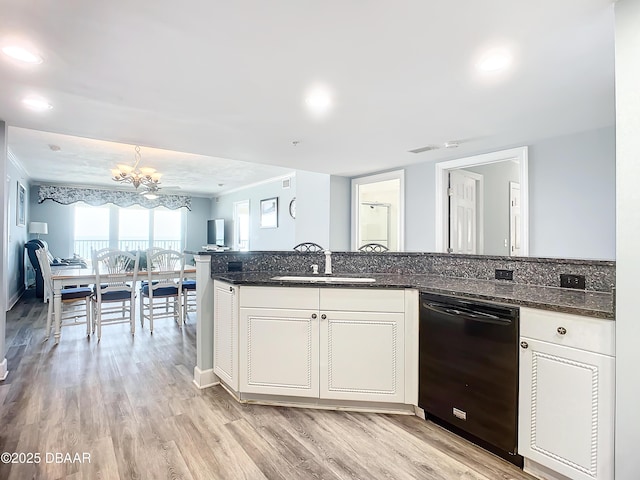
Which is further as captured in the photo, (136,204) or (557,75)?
(136,204)

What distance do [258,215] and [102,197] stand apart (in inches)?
155

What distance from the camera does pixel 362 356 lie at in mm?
2412

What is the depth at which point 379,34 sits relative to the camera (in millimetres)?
1674

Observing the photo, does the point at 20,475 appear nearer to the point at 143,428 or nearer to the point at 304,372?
the point at 143,428

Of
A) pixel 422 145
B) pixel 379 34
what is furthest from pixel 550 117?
pixel 379 34

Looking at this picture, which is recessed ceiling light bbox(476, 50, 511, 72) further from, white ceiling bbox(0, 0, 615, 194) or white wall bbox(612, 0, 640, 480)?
white wall bbox(612, 0, 640, 480)

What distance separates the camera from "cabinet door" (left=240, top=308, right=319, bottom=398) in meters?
2.46

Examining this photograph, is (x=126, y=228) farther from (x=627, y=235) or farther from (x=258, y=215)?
(x=627, y=235)

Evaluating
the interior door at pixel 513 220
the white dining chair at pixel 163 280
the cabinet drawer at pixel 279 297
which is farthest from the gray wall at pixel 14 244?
the interior door at pixel 513 220

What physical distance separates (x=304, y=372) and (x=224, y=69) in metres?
1.97

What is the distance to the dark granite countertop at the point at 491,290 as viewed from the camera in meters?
1.69

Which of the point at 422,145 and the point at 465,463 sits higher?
the point at 422,145

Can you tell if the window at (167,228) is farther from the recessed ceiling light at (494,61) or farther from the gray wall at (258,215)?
the recessed ceiling light at (494,61)

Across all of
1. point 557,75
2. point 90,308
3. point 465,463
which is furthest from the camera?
point 90,308
